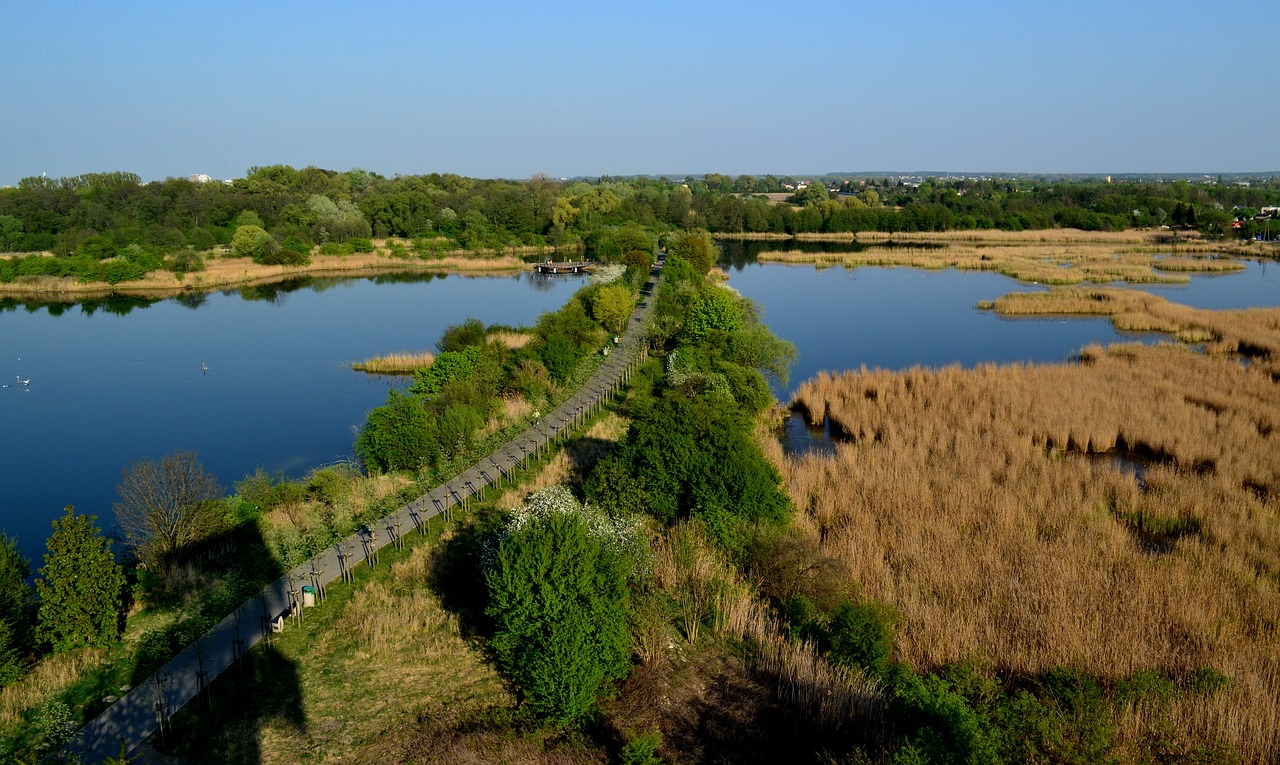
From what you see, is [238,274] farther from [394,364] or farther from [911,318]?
[911,318]

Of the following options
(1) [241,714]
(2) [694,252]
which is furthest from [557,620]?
(2) [694,252]

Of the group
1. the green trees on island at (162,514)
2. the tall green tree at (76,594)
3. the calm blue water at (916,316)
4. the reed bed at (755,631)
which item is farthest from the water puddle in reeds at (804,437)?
the tall green tree at (76,594)

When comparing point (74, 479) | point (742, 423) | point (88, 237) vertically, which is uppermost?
point (88, 237)

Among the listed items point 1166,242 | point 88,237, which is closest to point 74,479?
point 88,237

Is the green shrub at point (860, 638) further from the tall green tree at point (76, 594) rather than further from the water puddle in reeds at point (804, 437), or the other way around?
the water puddle in reeds at point (804, 437)

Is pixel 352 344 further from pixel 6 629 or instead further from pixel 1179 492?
pixel 1179 492
